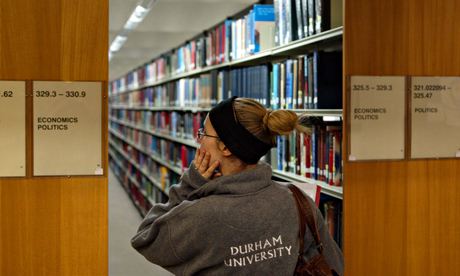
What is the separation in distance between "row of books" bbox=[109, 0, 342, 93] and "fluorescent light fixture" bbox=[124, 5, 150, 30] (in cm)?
62

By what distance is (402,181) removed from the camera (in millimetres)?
2900

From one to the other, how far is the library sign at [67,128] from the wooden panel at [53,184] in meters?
0.03

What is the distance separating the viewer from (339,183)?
10.1 ft

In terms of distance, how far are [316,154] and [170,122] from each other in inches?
183

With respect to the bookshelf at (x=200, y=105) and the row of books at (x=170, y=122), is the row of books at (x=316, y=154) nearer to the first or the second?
the bookshelf at (x=200, y=105)

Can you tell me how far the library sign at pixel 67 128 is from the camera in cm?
245

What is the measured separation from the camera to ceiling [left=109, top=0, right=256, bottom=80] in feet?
22.9

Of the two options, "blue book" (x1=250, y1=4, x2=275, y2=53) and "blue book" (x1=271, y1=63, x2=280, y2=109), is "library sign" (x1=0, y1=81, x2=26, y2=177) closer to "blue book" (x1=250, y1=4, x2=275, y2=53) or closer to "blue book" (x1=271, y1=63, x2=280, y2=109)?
"blue book" (x1=271, y1=63, x2=280, y2=109)

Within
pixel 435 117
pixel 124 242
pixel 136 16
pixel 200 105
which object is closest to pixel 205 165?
pixel 435 117

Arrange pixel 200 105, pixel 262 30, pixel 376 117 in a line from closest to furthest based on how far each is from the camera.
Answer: pixel 376 117
pixel 262 30
pixel 200 105

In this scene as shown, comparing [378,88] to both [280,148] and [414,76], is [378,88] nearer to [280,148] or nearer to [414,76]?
[414,76]

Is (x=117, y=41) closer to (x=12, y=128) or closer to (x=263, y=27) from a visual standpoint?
(x=263, y=27)

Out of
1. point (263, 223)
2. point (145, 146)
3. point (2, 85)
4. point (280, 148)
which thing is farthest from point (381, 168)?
point (145, 146)

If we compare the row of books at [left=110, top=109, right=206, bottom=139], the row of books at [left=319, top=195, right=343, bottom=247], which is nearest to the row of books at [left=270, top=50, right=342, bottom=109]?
the row of books at [left=319, top=195, right=343, bottom=247]
